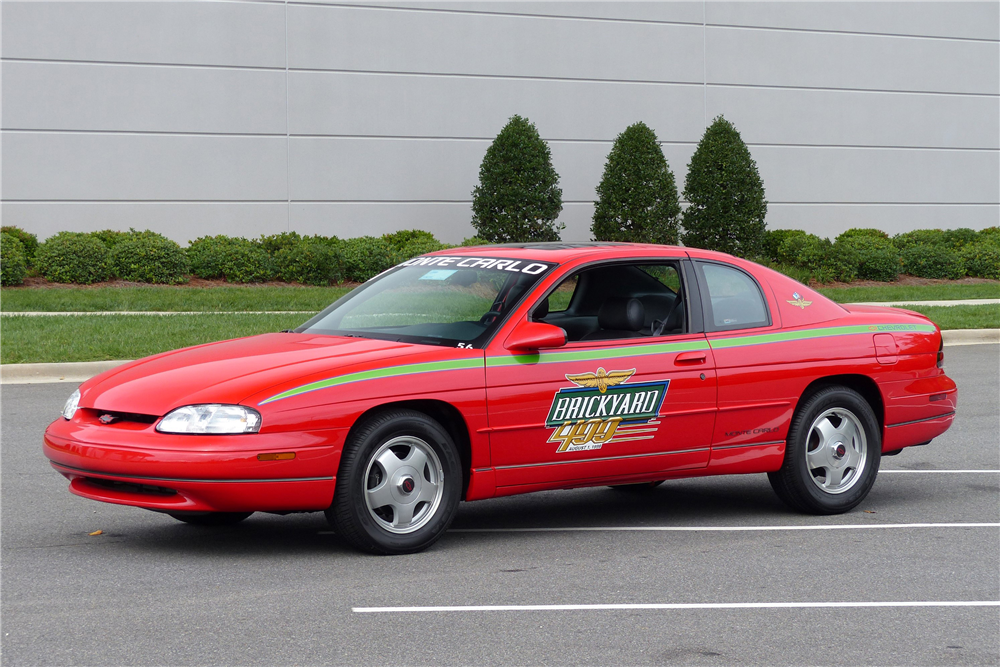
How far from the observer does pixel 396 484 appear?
6066 millimetres

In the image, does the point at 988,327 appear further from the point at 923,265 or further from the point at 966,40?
the point at 966,40

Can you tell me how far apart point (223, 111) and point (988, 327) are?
47.2 feet

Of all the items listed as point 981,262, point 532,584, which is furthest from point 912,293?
point 532,584

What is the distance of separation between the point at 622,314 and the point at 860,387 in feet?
5.62

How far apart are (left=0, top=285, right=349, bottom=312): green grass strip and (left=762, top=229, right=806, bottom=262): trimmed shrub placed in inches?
430

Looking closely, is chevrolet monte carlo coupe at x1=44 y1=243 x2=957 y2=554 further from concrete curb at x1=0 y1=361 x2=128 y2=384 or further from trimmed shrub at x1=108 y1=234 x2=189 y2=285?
trimmed shrub at x1=108 y1=234 x2=189 y2=285

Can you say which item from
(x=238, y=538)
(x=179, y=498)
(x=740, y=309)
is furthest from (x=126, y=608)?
(x=740, y=309)

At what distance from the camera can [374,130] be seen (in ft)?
82.3

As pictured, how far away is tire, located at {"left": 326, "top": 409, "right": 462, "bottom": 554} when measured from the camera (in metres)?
5.95

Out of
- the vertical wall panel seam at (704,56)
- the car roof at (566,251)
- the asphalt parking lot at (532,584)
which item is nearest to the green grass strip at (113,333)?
the asphalt parking lot at (532,584)

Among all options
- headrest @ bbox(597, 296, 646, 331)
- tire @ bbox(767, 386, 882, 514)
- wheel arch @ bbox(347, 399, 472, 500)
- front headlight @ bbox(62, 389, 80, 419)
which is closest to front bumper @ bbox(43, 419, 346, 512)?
front headlight @ bbox(62, 389, 80, 419)

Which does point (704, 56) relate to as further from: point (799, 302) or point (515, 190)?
point (799, 302)

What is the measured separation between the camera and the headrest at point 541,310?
264 inches

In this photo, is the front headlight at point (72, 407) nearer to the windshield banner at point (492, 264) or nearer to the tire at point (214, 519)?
the tire at point (214, 519)
